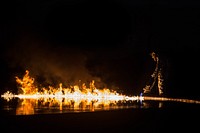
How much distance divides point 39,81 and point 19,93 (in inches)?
137

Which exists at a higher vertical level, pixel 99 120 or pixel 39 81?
pixel 39 81

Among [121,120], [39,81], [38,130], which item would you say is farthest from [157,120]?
[39,81]

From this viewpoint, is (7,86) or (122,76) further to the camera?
(122,76)

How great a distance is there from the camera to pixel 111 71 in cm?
5759

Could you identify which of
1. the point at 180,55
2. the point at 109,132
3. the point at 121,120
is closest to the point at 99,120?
the point at 121,120

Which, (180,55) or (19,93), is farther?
(19,93)

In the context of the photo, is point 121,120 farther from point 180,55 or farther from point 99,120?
point 180,55

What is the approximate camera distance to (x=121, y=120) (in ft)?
57.6

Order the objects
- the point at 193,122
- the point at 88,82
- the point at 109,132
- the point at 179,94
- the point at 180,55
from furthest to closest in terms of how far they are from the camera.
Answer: the point at 88,82, the point at 180,55, the point at 179,94, the point at 193,122, the point at 109,132

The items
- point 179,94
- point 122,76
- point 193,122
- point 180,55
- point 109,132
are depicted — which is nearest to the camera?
point 109,132

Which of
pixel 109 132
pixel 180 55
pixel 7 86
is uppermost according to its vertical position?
pixel 180 55

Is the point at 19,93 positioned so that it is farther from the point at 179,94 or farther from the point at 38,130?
the point at 38,130

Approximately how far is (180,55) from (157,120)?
1305 inches

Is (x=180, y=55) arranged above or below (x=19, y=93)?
above
